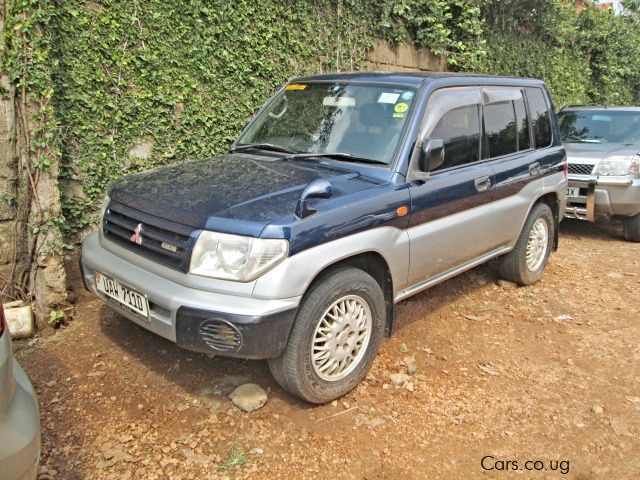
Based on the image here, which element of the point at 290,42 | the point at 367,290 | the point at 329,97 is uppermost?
the point at 290,42

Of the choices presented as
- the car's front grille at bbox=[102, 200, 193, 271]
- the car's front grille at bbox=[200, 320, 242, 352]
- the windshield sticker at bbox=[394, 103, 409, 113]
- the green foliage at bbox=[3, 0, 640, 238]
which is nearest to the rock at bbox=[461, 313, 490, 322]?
the windshield sticker at bbox=[394, 103, 409, 113]

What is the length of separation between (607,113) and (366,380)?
6843 mm

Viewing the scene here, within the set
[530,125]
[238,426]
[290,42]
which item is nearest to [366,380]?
[238,426]

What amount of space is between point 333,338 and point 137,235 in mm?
1296

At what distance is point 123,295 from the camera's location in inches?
121

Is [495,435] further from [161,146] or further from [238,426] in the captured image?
[161,146]

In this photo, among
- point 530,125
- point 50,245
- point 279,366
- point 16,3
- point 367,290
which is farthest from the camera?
point 530,125

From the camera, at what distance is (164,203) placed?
300cm

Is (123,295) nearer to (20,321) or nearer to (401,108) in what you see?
(20,321)

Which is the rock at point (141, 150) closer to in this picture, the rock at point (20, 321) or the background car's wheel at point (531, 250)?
the rock at point (20, 321)

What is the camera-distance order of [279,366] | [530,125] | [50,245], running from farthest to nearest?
[530,125]
[50,245]
[279,366]

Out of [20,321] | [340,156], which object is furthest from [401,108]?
[20,321]

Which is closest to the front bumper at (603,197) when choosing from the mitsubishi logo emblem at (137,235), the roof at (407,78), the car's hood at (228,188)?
the roof at (407,78)

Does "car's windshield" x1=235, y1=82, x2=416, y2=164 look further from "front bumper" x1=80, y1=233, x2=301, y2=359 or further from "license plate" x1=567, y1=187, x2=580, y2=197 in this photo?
"license plate" x1=567, y1=187, x2=580, y2=197
